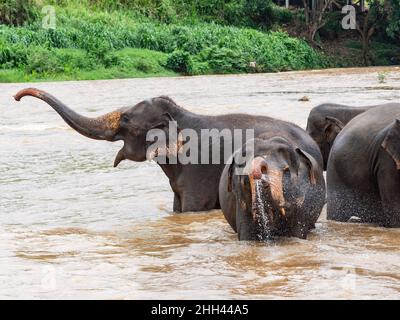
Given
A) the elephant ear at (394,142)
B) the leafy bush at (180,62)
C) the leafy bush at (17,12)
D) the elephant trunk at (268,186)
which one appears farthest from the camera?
the leafy bush at (17,12)

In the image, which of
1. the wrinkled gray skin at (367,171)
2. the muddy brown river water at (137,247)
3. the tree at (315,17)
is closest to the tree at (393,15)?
the tree at (315,17)

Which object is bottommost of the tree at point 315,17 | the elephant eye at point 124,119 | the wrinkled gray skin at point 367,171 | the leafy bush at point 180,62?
the leafy bush at point 180,62

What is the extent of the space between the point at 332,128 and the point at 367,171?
1.04 meters

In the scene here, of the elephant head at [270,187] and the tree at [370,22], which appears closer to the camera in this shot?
the elephant head at [270,187]

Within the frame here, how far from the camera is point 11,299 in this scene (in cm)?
570

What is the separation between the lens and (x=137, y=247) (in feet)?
24.3

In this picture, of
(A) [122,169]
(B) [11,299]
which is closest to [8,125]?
(A) [122,169]

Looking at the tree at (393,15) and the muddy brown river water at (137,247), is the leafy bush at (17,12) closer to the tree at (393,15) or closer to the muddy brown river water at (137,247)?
the tree at (393,15)

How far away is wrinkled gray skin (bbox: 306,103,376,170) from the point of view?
8.77 m

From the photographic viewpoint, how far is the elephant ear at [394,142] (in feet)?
23.8

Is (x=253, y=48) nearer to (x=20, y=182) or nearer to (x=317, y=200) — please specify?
(x=20, y=182)

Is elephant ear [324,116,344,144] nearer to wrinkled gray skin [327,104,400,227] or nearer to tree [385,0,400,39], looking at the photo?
wrinkled gray skin [327,104,400,227]

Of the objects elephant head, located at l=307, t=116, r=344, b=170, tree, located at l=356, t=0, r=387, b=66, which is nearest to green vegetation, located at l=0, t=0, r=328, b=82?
tree, located at l=356, t=0, r=387, b=66

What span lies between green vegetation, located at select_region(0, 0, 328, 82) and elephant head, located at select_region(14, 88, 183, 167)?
78.0 ft
